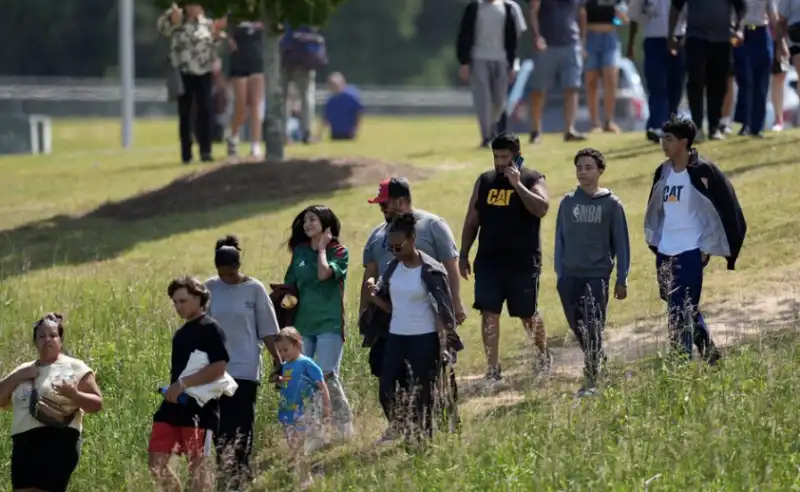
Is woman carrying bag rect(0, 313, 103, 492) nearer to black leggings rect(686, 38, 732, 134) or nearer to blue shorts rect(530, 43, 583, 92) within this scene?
black leggings rect(686, 38, 732, 134)

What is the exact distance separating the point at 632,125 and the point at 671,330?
2160 centimetres

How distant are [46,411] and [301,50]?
1593 cm

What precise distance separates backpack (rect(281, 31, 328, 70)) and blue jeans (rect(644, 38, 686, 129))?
679cm

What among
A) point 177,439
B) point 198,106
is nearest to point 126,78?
point 198,106

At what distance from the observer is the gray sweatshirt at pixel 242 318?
11680mm

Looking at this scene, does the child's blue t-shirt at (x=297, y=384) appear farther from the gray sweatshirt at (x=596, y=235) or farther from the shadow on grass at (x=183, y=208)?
the shadow on grass at (x=183, y=208)

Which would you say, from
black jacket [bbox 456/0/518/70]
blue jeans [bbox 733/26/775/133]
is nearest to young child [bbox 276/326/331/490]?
blue jeans [bbox 733/26/775/133]

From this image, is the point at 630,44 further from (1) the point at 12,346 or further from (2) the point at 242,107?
(1) the point at 12,346

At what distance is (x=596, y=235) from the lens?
41.9 ft

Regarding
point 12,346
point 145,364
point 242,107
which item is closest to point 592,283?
point 145,364

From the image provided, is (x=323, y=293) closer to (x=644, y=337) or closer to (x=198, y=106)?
(x=644, y=337)

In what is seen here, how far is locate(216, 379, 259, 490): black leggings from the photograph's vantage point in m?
11.7

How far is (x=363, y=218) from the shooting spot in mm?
19016

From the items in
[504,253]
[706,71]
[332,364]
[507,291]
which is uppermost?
[706,71]
